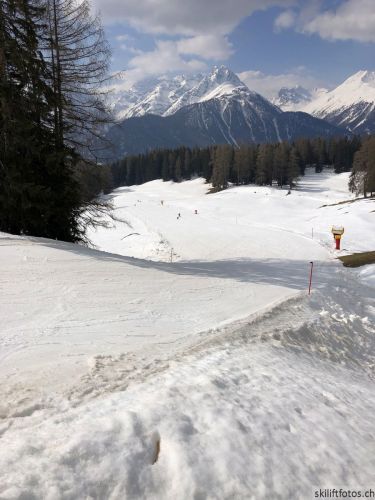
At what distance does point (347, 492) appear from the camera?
3.76 meters

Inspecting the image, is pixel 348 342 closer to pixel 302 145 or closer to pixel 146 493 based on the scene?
pixel 146 493

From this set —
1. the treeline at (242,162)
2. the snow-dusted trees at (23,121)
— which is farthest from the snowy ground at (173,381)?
the treeline at (242,162)

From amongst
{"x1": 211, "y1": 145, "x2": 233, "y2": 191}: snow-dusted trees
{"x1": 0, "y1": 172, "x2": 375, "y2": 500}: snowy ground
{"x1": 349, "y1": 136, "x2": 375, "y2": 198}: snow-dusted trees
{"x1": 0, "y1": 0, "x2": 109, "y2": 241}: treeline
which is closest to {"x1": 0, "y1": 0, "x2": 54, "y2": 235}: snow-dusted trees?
{"x1": 0, "y1": 0, "x2": 109, "y2": 241}: treeline

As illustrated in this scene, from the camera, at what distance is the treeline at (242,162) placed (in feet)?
304

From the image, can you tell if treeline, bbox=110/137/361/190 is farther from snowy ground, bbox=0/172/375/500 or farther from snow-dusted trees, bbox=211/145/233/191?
snowy ground, bbox=0/172/375/500

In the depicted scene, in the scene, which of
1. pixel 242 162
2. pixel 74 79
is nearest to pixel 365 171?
pixel 242 162

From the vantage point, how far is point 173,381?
5148 millimetres

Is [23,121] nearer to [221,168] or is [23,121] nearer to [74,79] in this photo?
[74,79]

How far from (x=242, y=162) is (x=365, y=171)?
36944 millimetres

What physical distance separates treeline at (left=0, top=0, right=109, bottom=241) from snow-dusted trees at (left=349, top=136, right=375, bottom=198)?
59189 millimetres

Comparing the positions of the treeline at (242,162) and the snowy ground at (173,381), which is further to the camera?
the treeline at (242,162)

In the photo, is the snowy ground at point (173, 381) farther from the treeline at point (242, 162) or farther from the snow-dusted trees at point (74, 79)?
the treeline at point (242, 162)

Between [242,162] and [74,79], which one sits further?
[242,162]

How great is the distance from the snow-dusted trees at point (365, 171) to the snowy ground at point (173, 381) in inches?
2309
